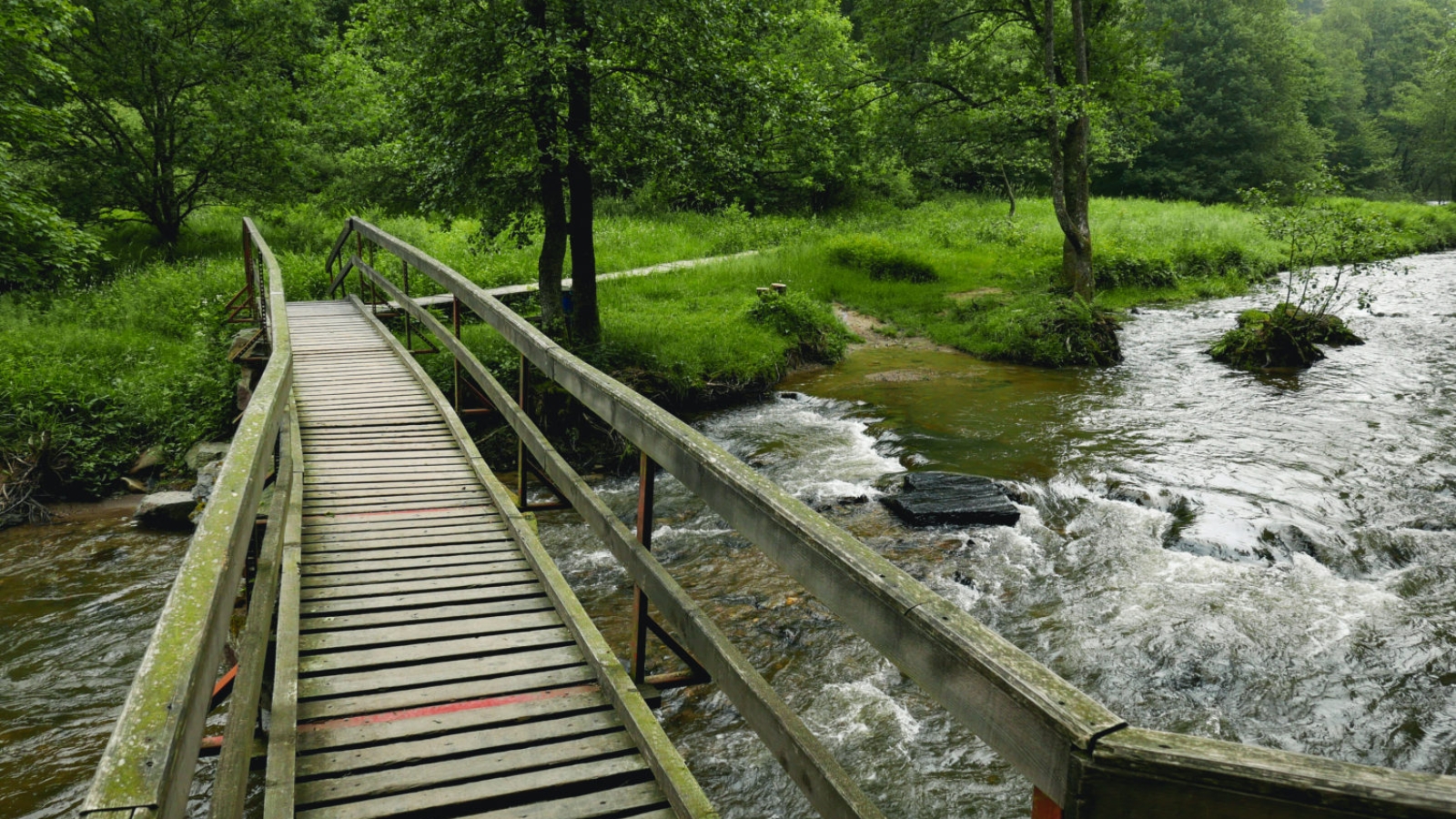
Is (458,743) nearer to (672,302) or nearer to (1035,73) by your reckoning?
(672,302)

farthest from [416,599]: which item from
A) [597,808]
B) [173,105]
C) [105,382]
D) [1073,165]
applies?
[173,105]

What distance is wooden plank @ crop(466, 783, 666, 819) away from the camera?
2.79 meters

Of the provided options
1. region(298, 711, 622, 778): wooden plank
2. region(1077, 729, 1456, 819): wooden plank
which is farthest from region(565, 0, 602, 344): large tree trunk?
region(1077, 729, 1456, 819): wooden plank

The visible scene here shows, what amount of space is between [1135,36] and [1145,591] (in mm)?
14822

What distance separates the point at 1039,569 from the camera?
743cm

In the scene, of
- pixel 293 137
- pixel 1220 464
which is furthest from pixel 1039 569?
pixel 293 137

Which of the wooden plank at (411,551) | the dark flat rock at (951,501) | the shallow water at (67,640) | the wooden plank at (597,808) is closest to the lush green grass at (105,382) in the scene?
the shallow water at (67,640)

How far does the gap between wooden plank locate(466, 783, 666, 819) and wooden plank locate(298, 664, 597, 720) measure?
695 mm

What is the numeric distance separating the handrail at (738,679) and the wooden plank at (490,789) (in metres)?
0.52

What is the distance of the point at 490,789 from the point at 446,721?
1.50 feet

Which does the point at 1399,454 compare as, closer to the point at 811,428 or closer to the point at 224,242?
the point at 811,428

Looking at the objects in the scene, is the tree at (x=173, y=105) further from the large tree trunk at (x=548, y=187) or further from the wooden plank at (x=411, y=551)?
the wooden plank at (x=411, y=551)

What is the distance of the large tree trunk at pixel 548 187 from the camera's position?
34.6 feet

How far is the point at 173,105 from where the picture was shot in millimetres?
18750
